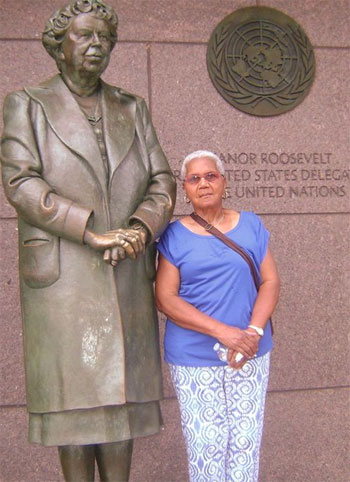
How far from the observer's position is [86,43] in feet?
9.91

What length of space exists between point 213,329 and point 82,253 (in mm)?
659

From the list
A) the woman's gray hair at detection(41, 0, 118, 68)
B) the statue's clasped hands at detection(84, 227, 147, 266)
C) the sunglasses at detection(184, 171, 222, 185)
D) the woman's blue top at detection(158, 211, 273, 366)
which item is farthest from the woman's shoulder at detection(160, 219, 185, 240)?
the woman's gray hair at detection(41, 0, 118, 68)

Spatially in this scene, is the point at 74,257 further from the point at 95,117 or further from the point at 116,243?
the point at 95,117

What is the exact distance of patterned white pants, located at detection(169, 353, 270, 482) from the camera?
10.5 feet

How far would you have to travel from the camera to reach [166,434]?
4.87 m

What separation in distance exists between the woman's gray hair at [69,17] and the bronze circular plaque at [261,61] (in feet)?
6.85

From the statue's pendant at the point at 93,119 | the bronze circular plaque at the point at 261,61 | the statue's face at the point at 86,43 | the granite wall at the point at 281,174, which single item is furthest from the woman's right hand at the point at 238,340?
the bronze circular plaque at the point at 261,61

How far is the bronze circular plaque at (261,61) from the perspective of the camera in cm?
509

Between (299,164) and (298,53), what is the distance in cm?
80

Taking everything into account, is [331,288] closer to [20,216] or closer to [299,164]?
[299,164]

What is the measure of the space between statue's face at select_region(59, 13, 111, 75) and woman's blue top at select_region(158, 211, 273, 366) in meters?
0.84

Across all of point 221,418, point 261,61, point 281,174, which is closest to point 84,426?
→ point 221,418

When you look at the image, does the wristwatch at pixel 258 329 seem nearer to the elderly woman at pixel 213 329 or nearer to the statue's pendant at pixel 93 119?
the elderly woman at pixel 213 329

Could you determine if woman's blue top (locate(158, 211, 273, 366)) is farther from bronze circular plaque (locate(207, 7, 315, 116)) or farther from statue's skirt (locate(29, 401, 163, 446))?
bronze circular plaque (locate(207, 7, 315, 116))
